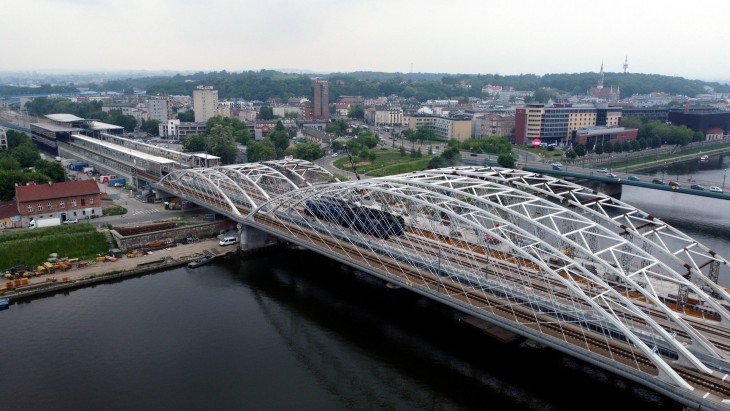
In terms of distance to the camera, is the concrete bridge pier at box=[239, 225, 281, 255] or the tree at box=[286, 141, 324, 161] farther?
the tree at box=[286, 141, 324, 161]

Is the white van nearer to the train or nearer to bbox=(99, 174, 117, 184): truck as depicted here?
the train

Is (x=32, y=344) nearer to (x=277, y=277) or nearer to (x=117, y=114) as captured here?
(x=277, y=277)

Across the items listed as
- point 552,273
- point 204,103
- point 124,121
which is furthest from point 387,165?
point 124,121

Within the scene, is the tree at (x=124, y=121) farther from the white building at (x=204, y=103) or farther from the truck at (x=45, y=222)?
the truck at (x=45, y=222)

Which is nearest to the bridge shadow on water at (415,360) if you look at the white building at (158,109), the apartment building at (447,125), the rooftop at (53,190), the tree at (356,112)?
the rooftop at (53,190)

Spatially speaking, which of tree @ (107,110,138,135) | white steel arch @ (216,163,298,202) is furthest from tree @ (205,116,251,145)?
white steel arch @ (216,163,298,202)

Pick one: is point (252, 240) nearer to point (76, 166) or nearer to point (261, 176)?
point (261, 176)
